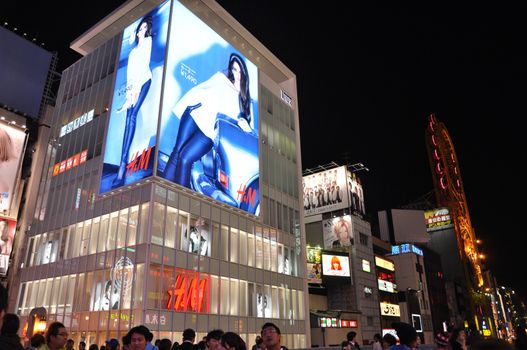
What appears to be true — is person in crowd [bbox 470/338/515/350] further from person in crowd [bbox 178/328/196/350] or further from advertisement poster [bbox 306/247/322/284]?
advertisement poster [bbox 306/247/322/284]

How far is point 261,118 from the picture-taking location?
40.4 meters

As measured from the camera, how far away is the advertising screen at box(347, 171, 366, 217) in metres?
55.3

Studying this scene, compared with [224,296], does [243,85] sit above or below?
above

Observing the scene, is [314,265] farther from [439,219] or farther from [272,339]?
[439,219]

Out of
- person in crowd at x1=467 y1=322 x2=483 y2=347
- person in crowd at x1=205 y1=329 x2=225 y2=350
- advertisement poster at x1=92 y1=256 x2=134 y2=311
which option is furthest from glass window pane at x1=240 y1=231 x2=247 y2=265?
person in crowd at x1=467 y1=322 x2=483 y2=347

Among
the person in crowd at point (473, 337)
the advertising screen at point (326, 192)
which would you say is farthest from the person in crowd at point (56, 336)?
the advertising screen at point (326, 192)

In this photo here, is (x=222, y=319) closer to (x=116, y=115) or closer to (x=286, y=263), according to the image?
(x=286, y=263)

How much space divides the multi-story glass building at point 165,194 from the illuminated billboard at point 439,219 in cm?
6587

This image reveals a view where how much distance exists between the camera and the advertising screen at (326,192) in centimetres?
5581

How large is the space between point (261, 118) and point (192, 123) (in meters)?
10.7

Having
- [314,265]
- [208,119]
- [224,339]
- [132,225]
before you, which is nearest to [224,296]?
[132,225]

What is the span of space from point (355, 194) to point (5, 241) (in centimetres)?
4285

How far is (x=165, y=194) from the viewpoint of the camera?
27766 mm

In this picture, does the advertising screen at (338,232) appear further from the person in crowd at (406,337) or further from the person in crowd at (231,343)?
the person in crowd at (231,343)
